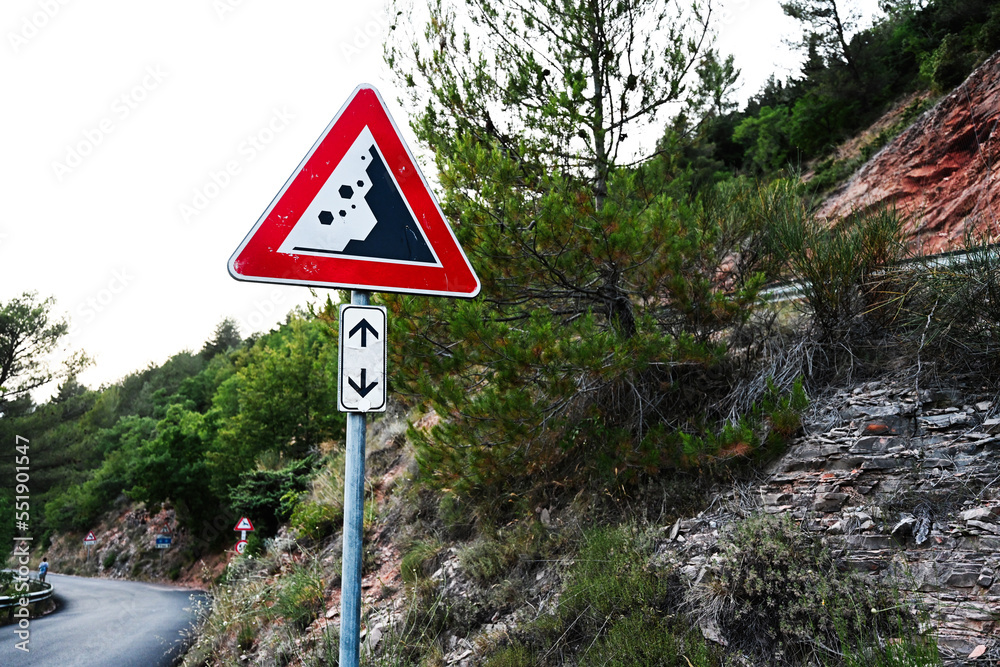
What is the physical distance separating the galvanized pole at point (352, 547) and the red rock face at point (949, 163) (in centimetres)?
839

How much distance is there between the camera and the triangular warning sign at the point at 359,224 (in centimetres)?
184

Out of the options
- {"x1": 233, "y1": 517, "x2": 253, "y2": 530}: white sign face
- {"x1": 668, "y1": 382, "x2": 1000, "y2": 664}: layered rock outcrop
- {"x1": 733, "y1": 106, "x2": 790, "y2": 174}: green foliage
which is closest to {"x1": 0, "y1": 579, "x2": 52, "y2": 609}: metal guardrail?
{"x1": 233, "y1": 517, "x2": 253, "y2": 530}: white sign face

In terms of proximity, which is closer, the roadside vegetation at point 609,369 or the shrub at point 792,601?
the shrub at point 792,601

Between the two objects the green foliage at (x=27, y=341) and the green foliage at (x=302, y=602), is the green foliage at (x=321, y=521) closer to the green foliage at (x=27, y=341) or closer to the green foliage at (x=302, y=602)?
the green foliage at (x=302, y=602)

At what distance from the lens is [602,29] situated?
543 cm

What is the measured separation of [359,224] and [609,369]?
2.38m

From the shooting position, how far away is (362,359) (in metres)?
1.76

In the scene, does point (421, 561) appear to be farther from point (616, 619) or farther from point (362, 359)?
point (362, 359)

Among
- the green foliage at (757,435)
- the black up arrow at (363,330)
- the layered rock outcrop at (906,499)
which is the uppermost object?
the black up arrow at (363,330)

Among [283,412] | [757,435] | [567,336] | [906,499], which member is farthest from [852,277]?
[283,412]

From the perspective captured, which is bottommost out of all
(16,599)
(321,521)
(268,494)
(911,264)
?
(16,599)

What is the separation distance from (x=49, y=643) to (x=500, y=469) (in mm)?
11284

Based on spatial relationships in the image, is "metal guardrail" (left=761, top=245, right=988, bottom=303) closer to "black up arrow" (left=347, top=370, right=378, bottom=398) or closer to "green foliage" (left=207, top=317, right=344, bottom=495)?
"black up arrow" (left=347, top=370, right=378, bottom=398)

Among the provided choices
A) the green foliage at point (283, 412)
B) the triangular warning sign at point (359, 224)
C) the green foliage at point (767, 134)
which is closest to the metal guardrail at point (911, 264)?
the triangular warning sign at point (359, 224)
